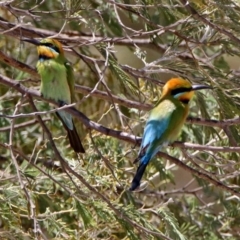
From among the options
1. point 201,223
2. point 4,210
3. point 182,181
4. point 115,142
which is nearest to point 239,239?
point 201,223

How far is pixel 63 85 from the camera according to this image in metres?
2.69

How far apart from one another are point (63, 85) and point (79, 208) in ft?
1.88

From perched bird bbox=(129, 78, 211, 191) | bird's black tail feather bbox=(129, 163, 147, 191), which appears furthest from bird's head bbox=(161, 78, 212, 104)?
bird's black tail feather bbox=(129, 163, 147, 191)

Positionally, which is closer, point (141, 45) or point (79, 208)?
point (79, 208)

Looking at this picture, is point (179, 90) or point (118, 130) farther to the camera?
point (118, 130)

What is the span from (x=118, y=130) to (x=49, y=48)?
423 millimetres

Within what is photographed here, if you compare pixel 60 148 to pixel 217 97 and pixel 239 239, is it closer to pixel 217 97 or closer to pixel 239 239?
pixel 239 239

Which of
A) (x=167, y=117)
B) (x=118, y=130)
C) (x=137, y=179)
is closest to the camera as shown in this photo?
(x=137, y=179)

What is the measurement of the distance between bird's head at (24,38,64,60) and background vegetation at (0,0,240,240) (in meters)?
0.04

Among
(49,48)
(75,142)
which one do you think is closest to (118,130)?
(75,142)

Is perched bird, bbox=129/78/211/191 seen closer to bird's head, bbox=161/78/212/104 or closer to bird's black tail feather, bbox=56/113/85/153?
bird's head, bbox=161/78/212/104

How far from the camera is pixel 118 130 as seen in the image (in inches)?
111

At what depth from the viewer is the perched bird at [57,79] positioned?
263 cm

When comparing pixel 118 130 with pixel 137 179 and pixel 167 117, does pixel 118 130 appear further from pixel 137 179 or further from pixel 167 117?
pixel 137 179
